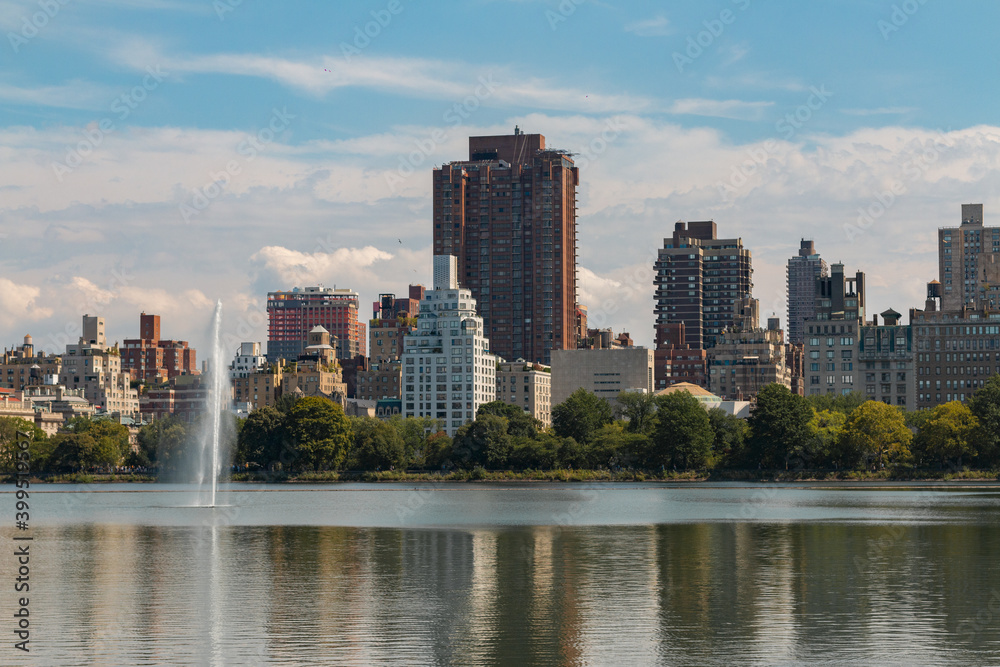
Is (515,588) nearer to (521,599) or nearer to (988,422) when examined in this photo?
(521,599)

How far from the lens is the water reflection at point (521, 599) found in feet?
139

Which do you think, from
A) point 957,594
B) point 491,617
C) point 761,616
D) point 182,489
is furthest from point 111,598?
point 182,489

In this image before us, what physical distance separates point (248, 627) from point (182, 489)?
13699 centimetres

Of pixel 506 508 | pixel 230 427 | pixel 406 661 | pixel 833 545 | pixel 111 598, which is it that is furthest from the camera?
pixel 230 427

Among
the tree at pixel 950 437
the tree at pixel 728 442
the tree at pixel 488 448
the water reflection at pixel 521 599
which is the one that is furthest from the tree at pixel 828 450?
the water reflection at pixel 521 599

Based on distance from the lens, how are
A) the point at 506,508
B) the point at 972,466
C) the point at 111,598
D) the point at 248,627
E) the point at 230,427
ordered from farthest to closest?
1. the point at 230,427
2. the point at 972,466
3. the point at 506,508
4. the point at 111,598
5. the point at 248,627

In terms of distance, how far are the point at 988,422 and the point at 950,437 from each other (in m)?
5.18

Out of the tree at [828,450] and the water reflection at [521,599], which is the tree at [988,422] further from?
the water reflection at [521,599]

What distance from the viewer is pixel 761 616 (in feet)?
160

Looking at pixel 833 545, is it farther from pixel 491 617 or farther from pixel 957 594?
pixel 491 617

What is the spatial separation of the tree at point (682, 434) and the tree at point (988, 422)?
35849 millimetres

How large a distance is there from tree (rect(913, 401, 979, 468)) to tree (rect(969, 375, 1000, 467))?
0.91 meters

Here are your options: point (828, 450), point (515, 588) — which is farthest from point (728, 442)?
point (515, 588)

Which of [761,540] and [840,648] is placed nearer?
[840,648]
